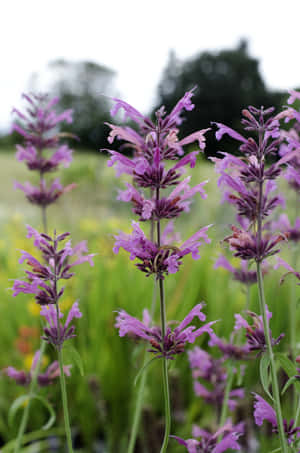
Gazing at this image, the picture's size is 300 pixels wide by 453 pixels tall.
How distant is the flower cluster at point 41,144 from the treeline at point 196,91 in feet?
0.34

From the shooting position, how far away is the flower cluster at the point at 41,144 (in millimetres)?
936

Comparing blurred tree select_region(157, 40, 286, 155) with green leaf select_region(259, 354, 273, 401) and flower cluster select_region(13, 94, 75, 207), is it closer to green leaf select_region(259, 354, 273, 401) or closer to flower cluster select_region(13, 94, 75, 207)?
flower cluster select_region(13, 94, 75, 207)

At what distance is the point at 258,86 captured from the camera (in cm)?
671

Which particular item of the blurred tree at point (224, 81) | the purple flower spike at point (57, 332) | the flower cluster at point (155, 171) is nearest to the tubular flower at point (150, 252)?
the flower cluster at point (155, 171)

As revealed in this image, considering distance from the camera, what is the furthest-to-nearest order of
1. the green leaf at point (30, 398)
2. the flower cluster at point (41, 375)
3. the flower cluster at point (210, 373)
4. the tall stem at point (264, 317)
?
the flower cluster at point (210, 373), the flower cluster at point (41, 375), the green leaf at point (30, 398), the tall stem at point (264, 317)

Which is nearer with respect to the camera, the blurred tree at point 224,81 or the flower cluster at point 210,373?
the flower cluster at point 210,373

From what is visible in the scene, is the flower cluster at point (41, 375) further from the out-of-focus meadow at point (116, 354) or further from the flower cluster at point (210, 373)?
the out-of-focus meadow at point (116, 354)

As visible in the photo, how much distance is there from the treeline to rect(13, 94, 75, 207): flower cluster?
0.10 meters

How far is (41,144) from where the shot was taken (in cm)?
96

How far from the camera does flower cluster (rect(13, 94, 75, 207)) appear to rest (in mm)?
936

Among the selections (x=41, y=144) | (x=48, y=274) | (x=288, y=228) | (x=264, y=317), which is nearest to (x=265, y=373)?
(x=264, y=317)

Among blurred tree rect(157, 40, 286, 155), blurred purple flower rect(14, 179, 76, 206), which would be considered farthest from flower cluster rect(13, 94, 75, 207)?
blurred tree rect(157, 40, 286, 155)

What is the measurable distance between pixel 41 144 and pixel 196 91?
0.39 metres

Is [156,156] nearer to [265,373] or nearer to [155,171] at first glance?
[155,171]
